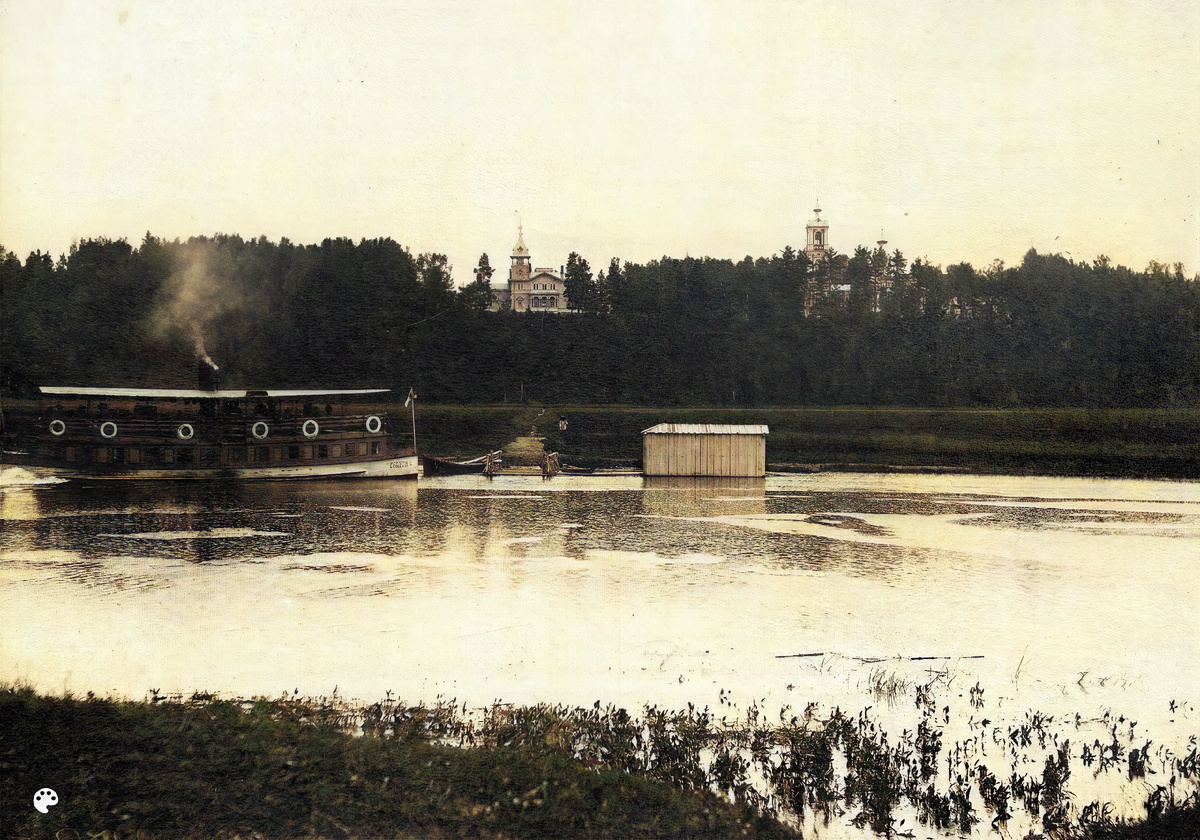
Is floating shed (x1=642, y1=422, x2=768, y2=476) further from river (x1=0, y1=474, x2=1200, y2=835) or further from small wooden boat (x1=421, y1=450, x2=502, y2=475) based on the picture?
small wooden boat (x1=421, y1=450, x2=502, y2=475)

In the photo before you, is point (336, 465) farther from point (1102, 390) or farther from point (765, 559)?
point (1102, 390)

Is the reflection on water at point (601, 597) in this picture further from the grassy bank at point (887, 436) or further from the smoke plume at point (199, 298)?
the smoke plume at point (199, 298)

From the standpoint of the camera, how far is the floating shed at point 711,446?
11.3 metres

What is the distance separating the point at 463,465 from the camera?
12.8 m

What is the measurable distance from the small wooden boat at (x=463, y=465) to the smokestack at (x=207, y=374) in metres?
3.36

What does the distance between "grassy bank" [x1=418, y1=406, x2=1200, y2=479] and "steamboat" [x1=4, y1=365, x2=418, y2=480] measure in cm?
99

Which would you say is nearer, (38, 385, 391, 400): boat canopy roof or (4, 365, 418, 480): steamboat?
(38, 385, 391, 400): boat canopy roof

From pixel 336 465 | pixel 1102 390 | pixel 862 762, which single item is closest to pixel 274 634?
pixel 862 762

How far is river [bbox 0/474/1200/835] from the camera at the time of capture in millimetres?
5609

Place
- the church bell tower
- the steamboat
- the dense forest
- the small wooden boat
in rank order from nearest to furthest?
the church bell tower
the dense forest
the steamboat
the small wooden boat

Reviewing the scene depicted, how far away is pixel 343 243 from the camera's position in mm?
8938

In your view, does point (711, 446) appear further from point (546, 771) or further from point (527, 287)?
point (546, 771)

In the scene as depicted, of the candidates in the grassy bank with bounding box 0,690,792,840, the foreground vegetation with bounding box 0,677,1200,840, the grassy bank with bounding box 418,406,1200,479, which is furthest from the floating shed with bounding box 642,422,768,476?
the grassy bank with bounding box 0,690,792,840

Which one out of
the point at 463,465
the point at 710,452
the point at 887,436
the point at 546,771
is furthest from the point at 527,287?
the point at 546,771
